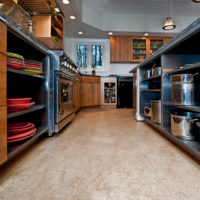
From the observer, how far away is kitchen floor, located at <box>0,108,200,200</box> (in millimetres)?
654

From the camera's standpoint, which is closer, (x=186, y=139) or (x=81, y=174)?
(x=81, y=174)

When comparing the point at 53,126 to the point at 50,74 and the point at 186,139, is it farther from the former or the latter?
the point at 186,139

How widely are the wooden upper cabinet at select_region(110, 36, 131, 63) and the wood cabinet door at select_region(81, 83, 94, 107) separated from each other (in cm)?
140

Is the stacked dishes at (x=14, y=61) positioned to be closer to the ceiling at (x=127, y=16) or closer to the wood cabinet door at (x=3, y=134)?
the wood cabinet door at (x=3, y=134)

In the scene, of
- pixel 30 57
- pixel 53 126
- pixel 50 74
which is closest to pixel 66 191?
pixel 53 126

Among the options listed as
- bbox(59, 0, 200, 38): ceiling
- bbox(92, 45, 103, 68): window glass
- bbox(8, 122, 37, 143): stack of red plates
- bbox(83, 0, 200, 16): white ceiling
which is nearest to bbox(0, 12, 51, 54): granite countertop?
bbox(8, 122, 37, 143): stack of red plates

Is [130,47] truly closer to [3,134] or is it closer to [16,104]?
[16,104]

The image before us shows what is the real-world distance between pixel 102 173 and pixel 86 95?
3180 millimetres

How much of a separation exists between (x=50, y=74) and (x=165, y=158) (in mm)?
1392

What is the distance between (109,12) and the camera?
4.23 meters

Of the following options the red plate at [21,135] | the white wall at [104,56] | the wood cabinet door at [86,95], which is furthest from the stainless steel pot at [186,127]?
the white wall at [104,56]

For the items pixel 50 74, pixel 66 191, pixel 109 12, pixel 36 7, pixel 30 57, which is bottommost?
pixel 66 191

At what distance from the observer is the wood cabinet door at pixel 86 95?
151 inches

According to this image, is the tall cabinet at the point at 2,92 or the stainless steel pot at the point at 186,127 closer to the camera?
the tall cabinet at the point at 2,92
